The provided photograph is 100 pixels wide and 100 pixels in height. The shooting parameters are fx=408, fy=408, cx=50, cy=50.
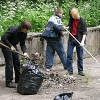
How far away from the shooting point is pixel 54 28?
33.0 feet

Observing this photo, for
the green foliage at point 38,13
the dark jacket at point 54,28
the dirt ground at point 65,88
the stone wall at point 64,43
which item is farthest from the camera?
the green foliage at point 38,13

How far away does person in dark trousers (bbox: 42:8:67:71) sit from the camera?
1000 cm

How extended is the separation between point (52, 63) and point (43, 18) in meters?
1.91

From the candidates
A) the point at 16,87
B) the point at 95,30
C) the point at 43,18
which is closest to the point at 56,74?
the point at 16,87

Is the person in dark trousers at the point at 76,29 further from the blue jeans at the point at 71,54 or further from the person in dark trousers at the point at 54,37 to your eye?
the person in dark trousers at the point at 54,37

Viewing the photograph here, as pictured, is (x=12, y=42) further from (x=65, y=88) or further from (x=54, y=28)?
(x=54, y=28)

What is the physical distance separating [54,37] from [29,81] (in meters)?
2.35

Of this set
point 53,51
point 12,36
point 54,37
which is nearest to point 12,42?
point 12,36

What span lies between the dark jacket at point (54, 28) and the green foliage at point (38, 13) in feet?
4.81

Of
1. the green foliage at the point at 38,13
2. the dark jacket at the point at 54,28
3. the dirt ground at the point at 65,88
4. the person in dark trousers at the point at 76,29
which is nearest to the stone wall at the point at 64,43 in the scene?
the green foliage at the point at 38,13

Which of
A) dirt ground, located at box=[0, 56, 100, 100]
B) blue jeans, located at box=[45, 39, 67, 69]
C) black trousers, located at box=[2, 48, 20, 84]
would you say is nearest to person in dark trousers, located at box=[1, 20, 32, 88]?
black trousers, located at box=[2, 48, 20, 84]

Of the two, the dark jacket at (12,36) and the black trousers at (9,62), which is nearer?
the dark jacket at (12,36)

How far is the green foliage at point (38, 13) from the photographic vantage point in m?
11.8

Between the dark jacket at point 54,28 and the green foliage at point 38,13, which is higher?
the dark jacket at point 54,28
